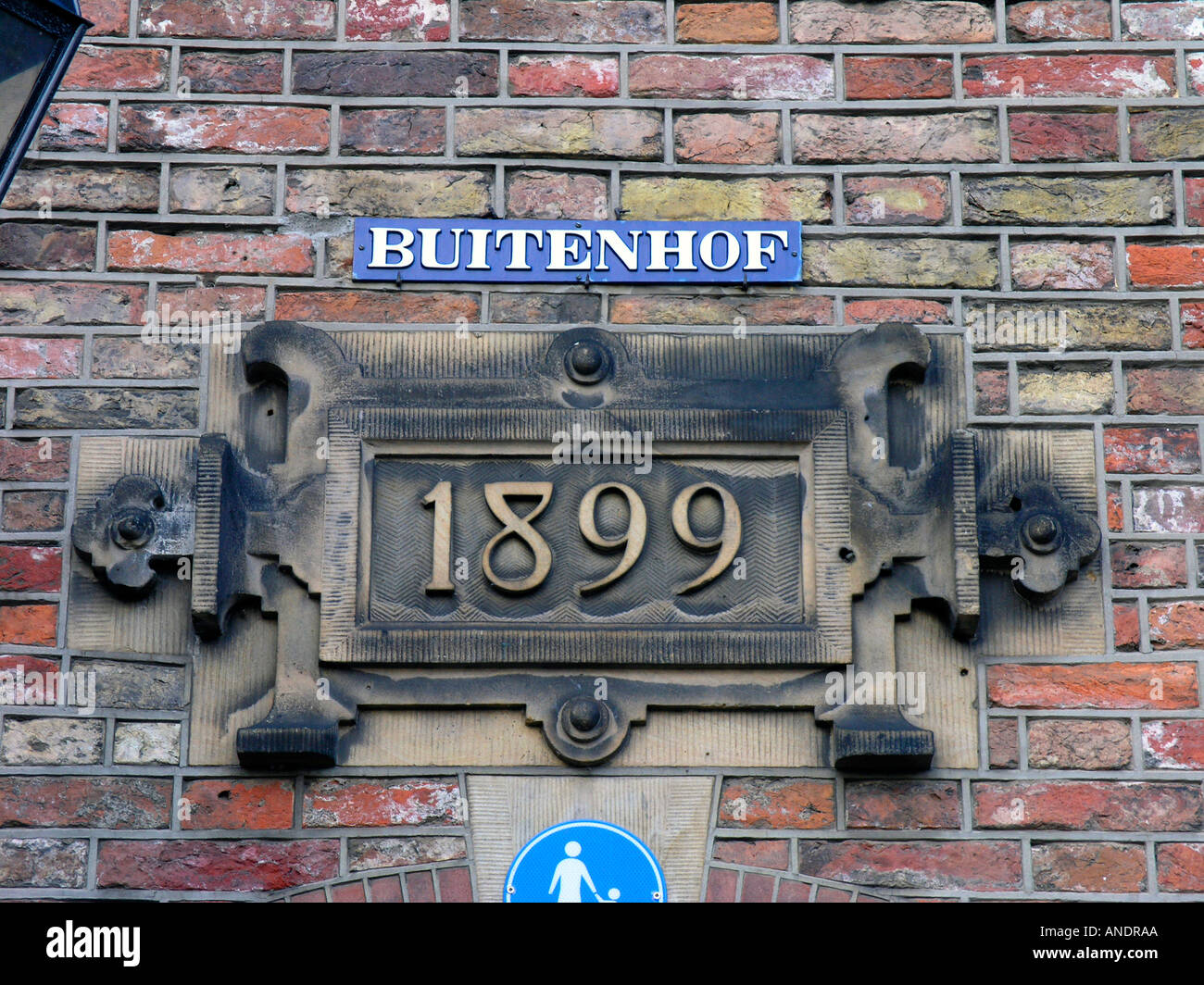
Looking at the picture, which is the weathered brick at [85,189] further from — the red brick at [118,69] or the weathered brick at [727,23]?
the weathered brick at [727,23]

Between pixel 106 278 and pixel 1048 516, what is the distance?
2.91 m

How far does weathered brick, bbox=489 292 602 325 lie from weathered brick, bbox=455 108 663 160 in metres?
0.47

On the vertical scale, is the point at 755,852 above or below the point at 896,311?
below

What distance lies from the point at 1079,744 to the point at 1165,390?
1.12 m

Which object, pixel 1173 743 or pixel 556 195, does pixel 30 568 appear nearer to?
pixel 556 195

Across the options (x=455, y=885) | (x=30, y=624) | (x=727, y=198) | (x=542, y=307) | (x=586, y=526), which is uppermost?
(x=727, y=198)

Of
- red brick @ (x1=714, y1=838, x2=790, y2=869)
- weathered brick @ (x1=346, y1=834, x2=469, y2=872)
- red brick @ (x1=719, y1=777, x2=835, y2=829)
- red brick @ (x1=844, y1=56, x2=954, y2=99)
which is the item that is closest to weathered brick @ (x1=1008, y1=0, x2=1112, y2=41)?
red brick @ (x1=844, y1=56, x2=954, y2=99)

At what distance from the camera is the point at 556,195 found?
5.49 meters

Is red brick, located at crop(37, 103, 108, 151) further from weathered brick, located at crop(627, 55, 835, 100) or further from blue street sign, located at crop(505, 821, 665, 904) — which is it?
blue street sign, located at crop(505, 821, 665, 904)

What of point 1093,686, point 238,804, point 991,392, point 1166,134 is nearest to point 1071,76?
point 1166,134

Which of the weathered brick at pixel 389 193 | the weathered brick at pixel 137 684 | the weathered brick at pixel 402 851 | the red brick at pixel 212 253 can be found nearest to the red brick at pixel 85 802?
the weathered brick at pixel 137 684

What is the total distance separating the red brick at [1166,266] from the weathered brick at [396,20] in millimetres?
2268

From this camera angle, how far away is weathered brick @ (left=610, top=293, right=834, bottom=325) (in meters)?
5.39

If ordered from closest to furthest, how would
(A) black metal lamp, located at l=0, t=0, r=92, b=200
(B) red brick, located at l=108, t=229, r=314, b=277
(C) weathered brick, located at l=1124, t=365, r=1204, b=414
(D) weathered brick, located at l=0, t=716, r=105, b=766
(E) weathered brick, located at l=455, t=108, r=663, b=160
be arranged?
(A) black metal lamp, located at l=0, t=0, r=92, b=200
(D) weathered brick, located at l=0, t=716, r=105, b=766
(C) weathered brick, located at l=1124, t=365, r=1204, b=414
(B) red brick, located at l=108, t=229, r=314, b=277
(E) weathered brick, located at l=455, t=108, r=663, b=160
